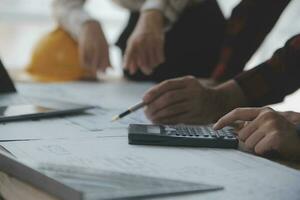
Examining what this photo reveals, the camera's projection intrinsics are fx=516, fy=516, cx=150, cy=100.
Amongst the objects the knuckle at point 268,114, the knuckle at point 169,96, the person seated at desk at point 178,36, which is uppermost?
the knuckle at point 268,114

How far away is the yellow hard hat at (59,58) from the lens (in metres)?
1.59

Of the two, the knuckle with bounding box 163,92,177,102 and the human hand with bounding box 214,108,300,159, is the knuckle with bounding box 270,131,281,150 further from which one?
the knuckle with bounding box 163,92,177,102

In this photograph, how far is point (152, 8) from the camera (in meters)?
1.37

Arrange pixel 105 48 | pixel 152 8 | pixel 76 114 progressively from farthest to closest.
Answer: pixel 105 48, pixel 152 8, pixel 76 114

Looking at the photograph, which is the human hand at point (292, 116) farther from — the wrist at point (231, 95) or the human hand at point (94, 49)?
the human hand at point (94, 49)

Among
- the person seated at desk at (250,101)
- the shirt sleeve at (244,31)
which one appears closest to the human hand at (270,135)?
the person seated at desk at (250,101)

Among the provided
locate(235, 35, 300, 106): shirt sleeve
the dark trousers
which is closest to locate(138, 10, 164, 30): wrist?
the dark trousers

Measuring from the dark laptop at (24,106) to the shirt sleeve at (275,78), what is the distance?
Result: 12.8 inches

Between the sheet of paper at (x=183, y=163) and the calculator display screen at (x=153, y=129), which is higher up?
the sheet of paper at (x=183, y=163)

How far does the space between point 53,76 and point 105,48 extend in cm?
24

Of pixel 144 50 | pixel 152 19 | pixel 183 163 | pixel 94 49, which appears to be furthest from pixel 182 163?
pixel 94 49

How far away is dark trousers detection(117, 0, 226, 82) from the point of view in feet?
4.98

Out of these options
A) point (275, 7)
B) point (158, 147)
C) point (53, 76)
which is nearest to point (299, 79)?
point (275, 7)

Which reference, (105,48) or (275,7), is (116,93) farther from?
(275,7)
